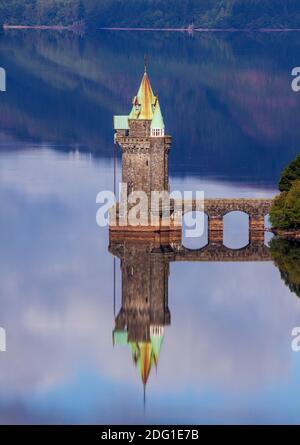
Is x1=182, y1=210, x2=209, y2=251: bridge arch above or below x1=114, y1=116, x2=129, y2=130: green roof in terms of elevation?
below

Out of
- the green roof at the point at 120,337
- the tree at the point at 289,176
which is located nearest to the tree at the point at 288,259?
the tree at the point at 289,176

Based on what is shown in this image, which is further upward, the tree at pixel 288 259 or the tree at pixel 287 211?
the tree at pixel 287 211

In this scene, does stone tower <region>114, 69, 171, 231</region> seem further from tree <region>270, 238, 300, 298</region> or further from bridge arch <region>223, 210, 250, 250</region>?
tree <region>270, 238, 300, 298</region>

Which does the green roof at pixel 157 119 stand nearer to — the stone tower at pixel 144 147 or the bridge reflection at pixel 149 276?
the stone tower at pixel 144 147

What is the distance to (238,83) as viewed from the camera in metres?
141

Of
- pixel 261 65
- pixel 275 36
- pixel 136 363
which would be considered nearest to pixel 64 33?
pixel 275 36

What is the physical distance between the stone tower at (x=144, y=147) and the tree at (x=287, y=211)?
4.29 metres

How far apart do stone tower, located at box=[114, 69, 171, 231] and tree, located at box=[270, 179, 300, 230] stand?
4293 millimetres

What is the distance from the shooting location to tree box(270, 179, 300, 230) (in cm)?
A: 8144

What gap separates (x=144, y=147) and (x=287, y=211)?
5984mm

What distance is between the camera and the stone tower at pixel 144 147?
272 feet

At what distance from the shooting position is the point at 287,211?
8162cm

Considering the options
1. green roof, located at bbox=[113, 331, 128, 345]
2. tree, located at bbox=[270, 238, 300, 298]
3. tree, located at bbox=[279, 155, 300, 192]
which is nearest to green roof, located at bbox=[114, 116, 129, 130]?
tree, located at bbox=[279, 155, 300, 192]

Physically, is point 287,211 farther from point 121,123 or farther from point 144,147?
point 121,123
